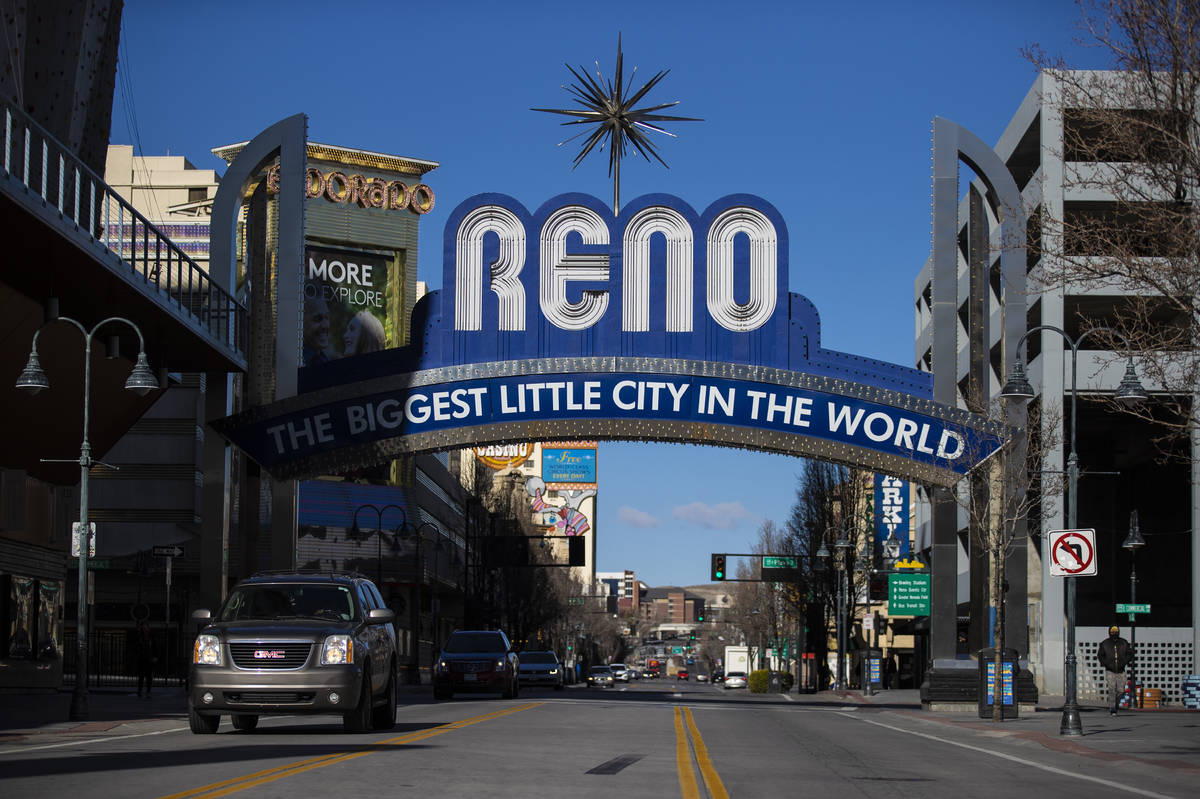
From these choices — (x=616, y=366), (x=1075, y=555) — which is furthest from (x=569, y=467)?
(x=1075, y=555)

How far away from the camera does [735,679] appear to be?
110 m

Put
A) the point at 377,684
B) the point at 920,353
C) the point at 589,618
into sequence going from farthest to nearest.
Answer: the point at 589,618
the point at 920,353
the point at 377,684

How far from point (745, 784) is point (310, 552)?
67.8m

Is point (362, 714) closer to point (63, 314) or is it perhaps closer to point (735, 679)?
point (63, 314)

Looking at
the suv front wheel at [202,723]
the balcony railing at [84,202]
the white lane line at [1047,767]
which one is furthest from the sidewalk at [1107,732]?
the balcony railing at [84,202]

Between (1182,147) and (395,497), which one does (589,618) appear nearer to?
(395,497)

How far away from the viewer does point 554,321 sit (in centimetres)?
3334

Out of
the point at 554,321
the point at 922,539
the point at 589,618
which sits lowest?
the point at 589,618

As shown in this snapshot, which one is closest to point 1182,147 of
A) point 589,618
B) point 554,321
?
point 554,321

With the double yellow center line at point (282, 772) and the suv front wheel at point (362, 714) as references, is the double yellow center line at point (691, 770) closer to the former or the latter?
the double yellow center line at point (282, 772)

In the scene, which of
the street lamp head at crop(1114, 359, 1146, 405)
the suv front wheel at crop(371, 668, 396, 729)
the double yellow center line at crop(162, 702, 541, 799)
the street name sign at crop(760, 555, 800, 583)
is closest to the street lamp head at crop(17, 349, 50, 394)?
the suv front wheel at crop(371, 668, 396, 729)

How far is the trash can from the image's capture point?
30.7 metres

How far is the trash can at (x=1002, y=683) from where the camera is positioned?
3066 cm

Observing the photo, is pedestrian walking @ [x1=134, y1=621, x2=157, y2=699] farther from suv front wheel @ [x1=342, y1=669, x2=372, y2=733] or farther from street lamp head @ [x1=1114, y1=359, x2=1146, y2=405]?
street lamp head @ [x1=1114, y1=359, x2=1146, y2=405]
